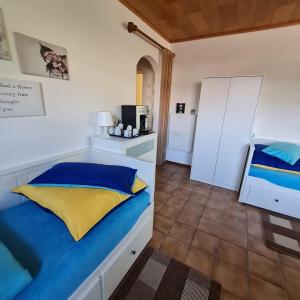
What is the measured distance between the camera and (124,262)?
1185 millimetres

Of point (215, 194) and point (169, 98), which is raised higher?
point (169, 98)

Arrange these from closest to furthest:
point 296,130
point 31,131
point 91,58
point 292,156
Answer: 1. point 31,131
2. point 91,58
3. point 292,156
4. point 296,130

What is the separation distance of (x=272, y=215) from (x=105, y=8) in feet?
10.3

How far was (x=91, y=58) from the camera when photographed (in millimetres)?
1800

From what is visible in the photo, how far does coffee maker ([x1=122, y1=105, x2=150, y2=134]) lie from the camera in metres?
2.15

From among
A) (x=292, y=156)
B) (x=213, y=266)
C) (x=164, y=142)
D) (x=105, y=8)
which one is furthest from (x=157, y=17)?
(x=213, y=266)

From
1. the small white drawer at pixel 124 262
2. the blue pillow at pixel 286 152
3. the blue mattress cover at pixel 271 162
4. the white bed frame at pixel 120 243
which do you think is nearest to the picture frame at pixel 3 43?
the white bed frame at pixel 120 243

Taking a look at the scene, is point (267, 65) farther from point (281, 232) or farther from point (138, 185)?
point (138, 185)

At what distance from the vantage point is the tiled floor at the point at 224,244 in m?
1.27

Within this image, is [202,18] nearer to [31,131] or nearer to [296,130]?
[296,130]

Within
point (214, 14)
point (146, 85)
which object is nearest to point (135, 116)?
point (146, 85)

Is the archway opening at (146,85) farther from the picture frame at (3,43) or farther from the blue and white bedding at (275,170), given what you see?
the picture frame at (3,43)

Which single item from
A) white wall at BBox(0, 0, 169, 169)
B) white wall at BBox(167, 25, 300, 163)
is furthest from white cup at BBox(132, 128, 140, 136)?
white wall at BBox(167, 25, 300, 163)

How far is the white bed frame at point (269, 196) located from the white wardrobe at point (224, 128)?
0.38 meters
